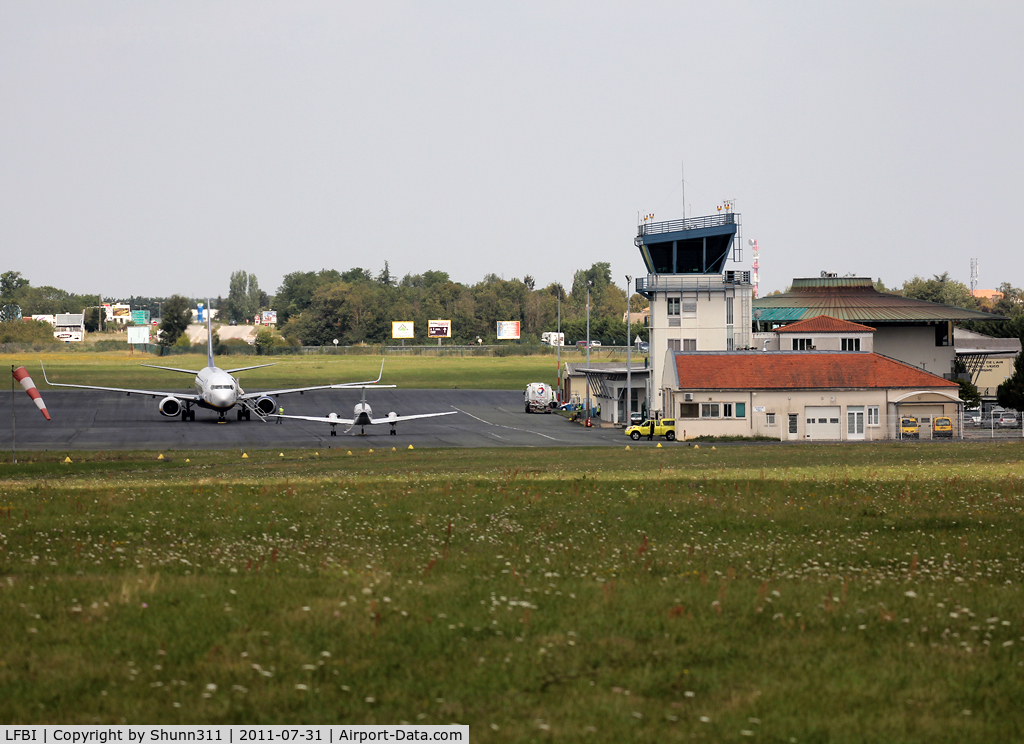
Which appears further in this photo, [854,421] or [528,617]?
[854,421]

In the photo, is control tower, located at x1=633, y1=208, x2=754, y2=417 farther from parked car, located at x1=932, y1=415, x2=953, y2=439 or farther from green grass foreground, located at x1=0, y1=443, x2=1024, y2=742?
green grass foreground, located at x1=0, y1=443, x2=1024, y2=742

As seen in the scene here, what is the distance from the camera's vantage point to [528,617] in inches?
534

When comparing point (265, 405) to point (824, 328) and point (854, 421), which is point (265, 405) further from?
point (824, 328)

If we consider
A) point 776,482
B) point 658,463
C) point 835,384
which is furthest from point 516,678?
point 835,384

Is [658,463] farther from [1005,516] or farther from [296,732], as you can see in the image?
[296,732]

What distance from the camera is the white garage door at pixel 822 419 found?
84.1m

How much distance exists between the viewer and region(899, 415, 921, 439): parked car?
271ft

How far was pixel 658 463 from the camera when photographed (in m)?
46.9

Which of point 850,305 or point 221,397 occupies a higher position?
point 850,305

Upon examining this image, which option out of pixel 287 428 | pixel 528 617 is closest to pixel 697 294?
pixel 287 428

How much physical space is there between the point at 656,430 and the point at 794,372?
1374 centimetres

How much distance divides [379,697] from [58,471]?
1605 inches

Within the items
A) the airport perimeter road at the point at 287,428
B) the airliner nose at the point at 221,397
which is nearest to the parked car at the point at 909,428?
the airport perimeter road at the point at 287,428

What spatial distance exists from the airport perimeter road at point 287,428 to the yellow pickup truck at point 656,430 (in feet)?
4.04
